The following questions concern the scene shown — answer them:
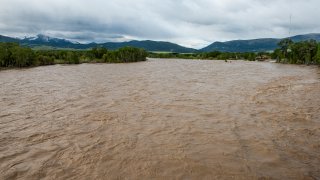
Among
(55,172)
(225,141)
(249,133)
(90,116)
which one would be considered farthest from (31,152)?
(249,133)

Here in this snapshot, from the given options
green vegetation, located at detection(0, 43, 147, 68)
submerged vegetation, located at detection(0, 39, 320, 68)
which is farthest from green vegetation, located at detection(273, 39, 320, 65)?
green vegetation, located at detection(0, 43, 147, 68)

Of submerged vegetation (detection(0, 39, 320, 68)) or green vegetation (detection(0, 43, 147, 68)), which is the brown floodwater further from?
submerged vegetation (detection(0, 39, 320, 68))

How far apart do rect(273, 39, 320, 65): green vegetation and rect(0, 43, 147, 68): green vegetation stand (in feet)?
175

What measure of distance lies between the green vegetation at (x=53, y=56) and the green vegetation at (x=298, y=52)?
53319 millimetres

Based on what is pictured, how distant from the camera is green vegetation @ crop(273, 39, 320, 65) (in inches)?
3954

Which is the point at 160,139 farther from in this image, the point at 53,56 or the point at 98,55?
the point at 98,55

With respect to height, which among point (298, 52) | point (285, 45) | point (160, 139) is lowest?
point (160, 139)

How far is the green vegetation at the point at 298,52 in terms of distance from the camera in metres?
100

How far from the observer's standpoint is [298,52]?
105438 mm

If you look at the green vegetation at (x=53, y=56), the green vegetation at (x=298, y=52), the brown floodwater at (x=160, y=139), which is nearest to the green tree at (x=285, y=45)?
the green vegetation at (x=298, y=52)

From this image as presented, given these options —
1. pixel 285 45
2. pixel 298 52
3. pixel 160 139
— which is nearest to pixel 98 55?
pixel 285 45

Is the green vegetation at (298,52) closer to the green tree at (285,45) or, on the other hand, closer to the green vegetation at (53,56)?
the green tree at (285,45)

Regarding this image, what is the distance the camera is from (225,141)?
14070 millimetres

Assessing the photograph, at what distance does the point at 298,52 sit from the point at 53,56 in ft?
263
